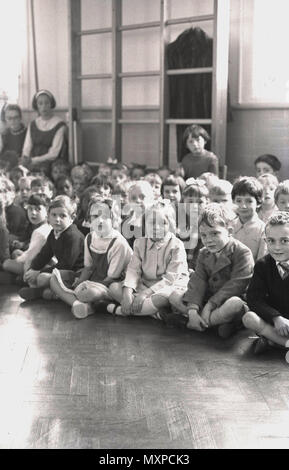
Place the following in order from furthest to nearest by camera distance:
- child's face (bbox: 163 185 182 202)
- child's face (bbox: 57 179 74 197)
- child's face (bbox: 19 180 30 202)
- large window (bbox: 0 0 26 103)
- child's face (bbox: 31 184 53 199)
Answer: large window (bbox: 0 0 26 103) < child's face (bbox: 57 179 74 197) < child's face (bbox: 19 180 30 202) < child's face (bbox: 31 184 53 199) < child's face (bbox: 163 185 182 202)

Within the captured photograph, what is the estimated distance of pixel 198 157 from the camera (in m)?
5.12

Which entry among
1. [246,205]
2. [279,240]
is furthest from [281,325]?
[246,205]

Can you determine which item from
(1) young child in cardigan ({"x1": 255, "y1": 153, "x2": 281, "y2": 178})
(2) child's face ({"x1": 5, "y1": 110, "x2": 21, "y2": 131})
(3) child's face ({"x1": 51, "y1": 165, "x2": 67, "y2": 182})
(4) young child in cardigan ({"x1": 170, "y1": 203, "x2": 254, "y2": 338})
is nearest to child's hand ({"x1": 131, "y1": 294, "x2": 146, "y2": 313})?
(4) young child in cardigan ({"x1": 170, "y1": 203, "x2": 254, "y2": 338})

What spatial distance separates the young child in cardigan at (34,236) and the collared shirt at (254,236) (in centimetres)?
121

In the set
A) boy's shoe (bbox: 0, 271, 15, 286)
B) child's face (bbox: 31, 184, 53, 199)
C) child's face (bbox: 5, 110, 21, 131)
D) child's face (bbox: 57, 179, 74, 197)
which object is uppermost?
child's face (bbox: 5, 110, 21, 131)

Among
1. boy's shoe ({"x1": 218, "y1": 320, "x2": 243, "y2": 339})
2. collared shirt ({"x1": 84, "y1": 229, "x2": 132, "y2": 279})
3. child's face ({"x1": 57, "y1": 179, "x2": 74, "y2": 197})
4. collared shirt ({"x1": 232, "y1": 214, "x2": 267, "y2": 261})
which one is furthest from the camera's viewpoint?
child's face ({"x1": 57, "y1": 179, "x2": 74, "y2": 197})

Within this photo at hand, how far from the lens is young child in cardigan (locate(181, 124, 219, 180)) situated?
504 centimetres

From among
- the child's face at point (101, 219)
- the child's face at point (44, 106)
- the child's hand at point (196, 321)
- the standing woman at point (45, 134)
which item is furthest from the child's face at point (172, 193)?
the child's face at point (44, 106)

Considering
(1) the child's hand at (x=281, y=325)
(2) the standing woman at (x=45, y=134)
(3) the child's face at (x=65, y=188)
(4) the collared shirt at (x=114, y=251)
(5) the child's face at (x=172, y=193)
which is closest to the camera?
(1) the child's hand at (x=281, y=325)

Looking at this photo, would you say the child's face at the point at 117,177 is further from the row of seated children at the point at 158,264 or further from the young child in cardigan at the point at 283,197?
the young child in cardigan at the point at 283,197

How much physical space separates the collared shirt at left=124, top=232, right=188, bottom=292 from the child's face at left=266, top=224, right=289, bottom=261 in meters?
0.68

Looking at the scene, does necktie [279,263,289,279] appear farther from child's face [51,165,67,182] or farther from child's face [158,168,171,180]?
child's face [51,165,67,182]

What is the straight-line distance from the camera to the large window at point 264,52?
16.9 ft

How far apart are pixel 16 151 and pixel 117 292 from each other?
3.99 meters
